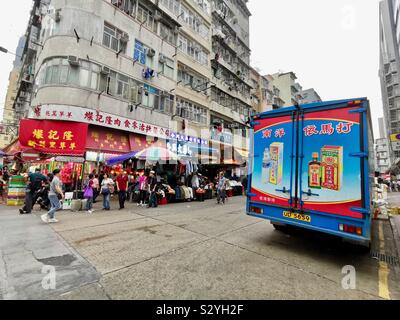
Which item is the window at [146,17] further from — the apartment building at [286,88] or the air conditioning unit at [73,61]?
the apartment building at [286,88]

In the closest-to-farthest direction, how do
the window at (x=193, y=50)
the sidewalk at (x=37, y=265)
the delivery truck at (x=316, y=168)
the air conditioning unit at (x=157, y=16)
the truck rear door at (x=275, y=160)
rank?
the sidewalk at (x=37, y=265) → the delivery truck at (x=316, y=168) → the truck rear door at (x=275, y=160) → the air conditioning unit at (x=157, y=16) → the window at (x=193, y=50)

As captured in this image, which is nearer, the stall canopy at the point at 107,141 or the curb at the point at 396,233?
the curb at the point at 396,233

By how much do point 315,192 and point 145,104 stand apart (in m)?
15.5

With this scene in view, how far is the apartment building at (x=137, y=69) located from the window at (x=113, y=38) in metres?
0.07

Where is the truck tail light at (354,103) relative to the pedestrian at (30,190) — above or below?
above

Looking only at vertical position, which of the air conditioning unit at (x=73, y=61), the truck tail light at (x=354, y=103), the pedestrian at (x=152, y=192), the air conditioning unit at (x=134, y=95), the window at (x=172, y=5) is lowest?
the pedestrian at (x=152, y=192)

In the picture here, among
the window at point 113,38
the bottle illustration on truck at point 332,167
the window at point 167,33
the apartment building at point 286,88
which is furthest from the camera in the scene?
the apartment building at point 286,88

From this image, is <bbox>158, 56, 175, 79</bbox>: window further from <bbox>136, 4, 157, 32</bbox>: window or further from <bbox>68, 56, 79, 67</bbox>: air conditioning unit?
<bbox>68, 56, 79, 67</bbox>: air conditioning unit

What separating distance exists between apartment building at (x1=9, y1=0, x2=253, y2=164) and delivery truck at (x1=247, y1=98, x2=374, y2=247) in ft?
39.0

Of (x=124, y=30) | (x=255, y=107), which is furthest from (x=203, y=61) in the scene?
(x=255, y=107)

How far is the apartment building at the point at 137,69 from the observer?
43.5ft

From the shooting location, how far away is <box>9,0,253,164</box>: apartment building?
43.5 ft

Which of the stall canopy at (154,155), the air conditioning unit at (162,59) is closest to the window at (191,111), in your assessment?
the air conditioning unit at (162,59)
